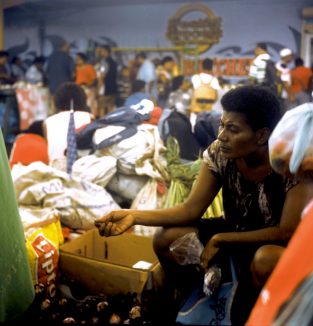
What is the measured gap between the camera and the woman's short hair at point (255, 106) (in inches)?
70.0

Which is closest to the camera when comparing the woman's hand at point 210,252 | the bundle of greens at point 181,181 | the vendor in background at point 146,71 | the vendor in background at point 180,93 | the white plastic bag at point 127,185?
the woman's hand at point 210,252

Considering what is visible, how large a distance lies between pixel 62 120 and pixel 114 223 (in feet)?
5.38

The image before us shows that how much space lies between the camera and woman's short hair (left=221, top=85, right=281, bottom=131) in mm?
1777

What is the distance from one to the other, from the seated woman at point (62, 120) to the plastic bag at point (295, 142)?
1921 mm

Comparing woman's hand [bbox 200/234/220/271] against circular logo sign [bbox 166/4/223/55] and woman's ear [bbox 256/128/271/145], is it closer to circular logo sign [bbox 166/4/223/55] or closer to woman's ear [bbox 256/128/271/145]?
woman's ear [bbox 256/128/271/145]

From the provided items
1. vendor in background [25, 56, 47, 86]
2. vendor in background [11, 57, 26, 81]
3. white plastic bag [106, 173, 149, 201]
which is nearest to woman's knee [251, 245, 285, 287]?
white plastic bag [106, 173, 149, 201]

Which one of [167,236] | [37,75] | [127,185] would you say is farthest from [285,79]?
[167,236]

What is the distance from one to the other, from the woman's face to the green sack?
0.77 meters

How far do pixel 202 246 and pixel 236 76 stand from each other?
7.71 m

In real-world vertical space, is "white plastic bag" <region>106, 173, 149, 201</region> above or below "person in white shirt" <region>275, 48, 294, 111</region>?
below

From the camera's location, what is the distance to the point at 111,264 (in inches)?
84.8

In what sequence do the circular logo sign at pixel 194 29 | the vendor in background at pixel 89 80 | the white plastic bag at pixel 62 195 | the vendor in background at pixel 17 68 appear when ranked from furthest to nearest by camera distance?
the vendor in background at pixel 17 68 < the circular logo sign at pixel 194 29 < the vendor in background at pixel 89 80 < the white plastic bag at pixel 62 195

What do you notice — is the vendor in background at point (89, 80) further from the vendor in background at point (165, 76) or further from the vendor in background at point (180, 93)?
the vendor in background at point (180, 93)

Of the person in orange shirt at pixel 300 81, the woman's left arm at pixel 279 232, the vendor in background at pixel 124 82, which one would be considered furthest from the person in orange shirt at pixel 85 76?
the woman's left arm at pixel 279 232
